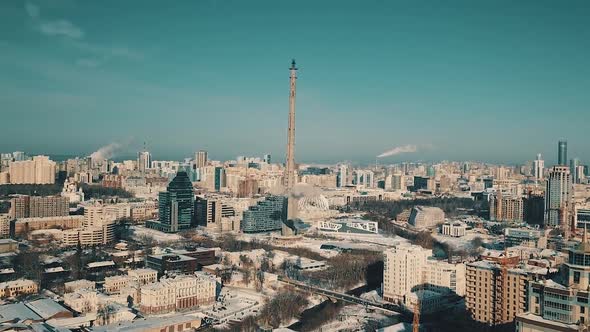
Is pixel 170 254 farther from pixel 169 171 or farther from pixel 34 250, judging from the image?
pixel 169 171

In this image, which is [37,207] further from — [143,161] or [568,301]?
[568,301]

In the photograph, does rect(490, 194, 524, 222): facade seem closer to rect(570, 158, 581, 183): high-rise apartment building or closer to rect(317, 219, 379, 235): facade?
rect(317, 219, 379, 235): facade

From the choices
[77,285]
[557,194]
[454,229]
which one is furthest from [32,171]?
[557,194]

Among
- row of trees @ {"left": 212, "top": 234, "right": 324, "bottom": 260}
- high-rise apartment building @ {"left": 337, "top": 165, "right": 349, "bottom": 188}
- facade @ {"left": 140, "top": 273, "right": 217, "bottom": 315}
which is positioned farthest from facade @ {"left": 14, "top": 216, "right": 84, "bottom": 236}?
high-rise apartment building @ {"left": 337, "top": 165, "right": 349, "bottom": 188}

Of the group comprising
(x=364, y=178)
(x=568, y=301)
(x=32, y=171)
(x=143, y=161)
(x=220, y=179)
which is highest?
(x=143, y=161)

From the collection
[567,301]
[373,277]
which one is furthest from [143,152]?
[567,301]

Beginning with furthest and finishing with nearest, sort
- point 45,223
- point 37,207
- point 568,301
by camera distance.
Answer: point 37,207 → point 45,223 → point 568,301

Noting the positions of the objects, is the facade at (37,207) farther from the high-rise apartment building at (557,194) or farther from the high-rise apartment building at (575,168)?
the high-rise apartment building at (575,168)

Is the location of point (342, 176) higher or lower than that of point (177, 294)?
higher
